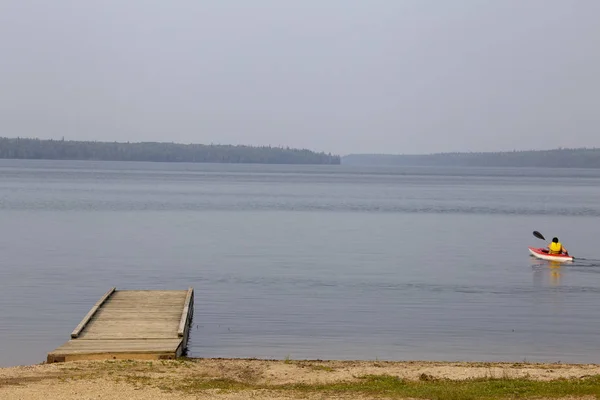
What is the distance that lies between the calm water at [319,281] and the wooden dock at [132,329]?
2.89ft

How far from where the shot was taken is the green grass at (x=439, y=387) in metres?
13.6

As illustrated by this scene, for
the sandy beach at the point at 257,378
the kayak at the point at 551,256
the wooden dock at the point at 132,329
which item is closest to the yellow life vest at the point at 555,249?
the kayak at the point at 551,256

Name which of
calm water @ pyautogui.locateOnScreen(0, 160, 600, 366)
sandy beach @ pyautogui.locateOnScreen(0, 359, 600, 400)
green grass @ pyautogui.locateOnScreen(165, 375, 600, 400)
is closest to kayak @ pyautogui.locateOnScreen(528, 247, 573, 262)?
calm water @ pyautogui.locateOnScreen(0, 160, 600, 366)

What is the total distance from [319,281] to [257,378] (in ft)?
61.0

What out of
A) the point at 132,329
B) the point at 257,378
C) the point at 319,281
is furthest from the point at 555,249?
the point at 257,378

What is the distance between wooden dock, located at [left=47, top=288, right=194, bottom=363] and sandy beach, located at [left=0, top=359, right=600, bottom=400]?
2.39 ft

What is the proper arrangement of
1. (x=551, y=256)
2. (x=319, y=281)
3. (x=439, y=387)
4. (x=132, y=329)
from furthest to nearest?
→ 1. (x=551, y=256)
2. (x=319, y=281)
3. (x=132, y=329)
4. (x=439, y=387)

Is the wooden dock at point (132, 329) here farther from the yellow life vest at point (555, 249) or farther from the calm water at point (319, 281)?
the yellow life vest at point (555, 249)

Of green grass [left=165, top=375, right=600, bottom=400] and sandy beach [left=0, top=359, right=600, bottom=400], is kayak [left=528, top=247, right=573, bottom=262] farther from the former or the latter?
green grass [left=165, top=375, right=600, bottom=400]

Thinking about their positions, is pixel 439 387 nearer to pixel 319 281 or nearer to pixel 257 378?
pixel 257 378

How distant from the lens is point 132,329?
1944 cm

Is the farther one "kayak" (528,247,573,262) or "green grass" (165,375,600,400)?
"kayak" (528,247,573,262)

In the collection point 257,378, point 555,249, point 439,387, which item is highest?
point 439,387

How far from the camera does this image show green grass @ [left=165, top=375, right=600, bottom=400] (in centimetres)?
1362
